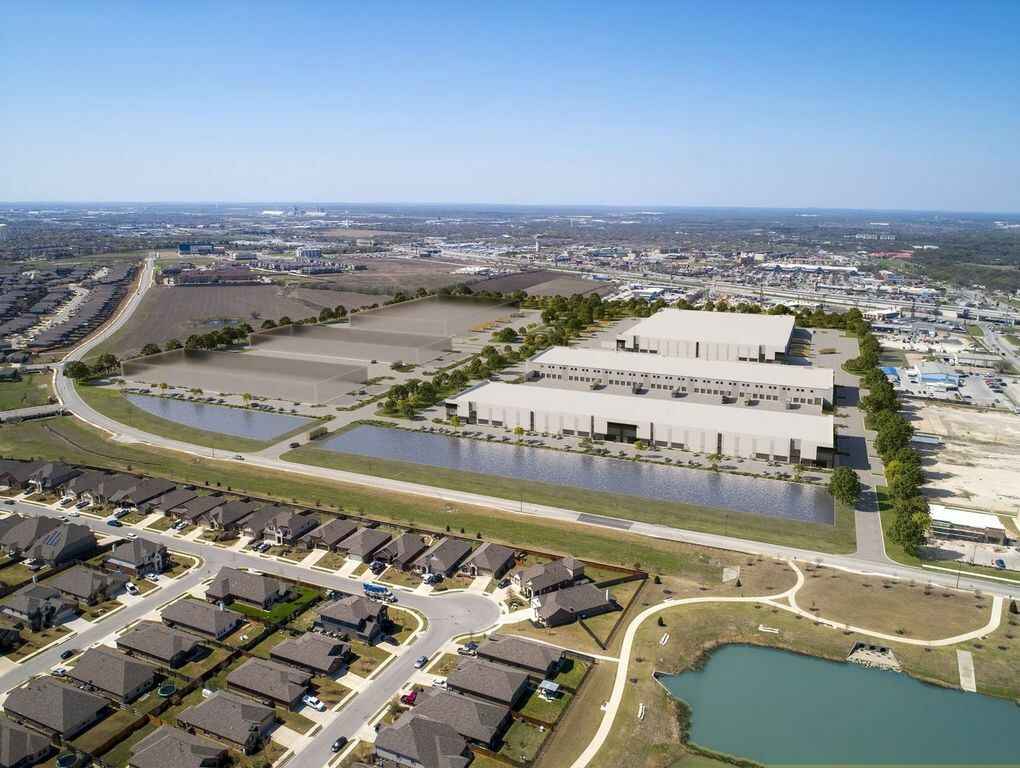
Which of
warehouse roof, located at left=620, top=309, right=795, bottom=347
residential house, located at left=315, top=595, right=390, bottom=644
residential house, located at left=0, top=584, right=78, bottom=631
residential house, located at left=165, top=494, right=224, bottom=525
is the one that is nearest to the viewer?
residential house, located at left=315, top=595, right=390, bottom=644

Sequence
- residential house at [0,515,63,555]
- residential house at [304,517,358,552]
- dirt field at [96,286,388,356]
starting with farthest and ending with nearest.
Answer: dirt field at [96,286,388,356]
residential house at [304,517,358,552]
residential house at [0,515,63,555]

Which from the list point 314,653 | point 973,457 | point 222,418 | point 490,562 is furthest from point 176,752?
point 973,457

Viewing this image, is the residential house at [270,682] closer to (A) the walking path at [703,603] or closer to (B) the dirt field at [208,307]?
(A) the walking path at [703,603]

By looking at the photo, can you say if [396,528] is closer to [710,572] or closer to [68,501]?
[710,572]

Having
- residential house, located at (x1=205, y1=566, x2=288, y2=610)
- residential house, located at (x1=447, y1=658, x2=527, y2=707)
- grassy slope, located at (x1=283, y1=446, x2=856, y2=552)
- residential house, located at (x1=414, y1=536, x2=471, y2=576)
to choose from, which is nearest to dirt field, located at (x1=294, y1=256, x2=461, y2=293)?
grassy slope, located at (x1=283, y1=446, x2=856, y2=552)

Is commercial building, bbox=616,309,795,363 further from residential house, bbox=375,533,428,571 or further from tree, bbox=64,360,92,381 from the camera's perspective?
tree, bbox=64,360,92,381

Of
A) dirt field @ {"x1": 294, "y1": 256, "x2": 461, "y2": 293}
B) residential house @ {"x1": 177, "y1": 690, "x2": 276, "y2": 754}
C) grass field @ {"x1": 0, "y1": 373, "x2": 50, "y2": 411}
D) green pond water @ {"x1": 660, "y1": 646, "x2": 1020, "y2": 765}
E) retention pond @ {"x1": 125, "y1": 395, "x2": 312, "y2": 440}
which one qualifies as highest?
dirt field @ {"x1": 294, "y1": 256, "x2": 461, "y2": 293}

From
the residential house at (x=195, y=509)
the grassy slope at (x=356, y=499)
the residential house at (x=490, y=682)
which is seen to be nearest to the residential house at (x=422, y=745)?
the residential house at (x=490, y=682)
